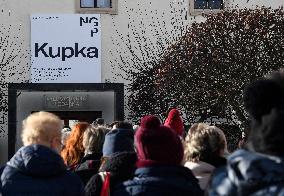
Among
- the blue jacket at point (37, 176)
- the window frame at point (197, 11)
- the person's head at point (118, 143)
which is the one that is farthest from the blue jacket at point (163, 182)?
the window frame at point (197, 11)

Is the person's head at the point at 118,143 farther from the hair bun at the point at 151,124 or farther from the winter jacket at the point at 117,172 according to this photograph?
the hair bun at the point at 151,124

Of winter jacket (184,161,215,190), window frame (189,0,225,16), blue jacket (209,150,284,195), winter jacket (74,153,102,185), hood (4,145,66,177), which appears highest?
window frame (189,0,225,16)

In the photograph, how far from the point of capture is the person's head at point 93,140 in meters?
6.38

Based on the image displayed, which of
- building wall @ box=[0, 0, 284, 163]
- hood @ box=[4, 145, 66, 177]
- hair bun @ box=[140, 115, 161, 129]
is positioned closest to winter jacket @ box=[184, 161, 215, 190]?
hair bun @ box=[140, 115, 161, 129]

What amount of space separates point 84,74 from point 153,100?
123 inches

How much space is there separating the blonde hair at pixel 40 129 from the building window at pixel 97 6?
949 inches

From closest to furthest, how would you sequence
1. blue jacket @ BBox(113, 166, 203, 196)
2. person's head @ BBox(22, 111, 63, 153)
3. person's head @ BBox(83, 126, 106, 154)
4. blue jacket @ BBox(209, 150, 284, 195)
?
blue jacket @ BBox(209, 150, 284, 195) < blue jacket @ BBox(113, 166, 203, 196) < person's head @ BBox(22, 111, 63, 153) < person's head @ BBox(83, 126, 106, 154)

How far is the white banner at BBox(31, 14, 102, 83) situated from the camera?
2770 centimetres

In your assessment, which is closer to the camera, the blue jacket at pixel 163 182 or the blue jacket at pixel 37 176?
the blue jacket at pixel 163 182

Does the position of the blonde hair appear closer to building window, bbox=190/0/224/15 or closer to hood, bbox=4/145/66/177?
hood, bbox=4/145/66/177

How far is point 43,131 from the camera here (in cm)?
454

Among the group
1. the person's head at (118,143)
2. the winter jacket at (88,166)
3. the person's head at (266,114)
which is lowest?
the winter jacket at (88,166)

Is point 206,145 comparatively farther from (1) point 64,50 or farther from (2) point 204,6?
(2) point 204,6

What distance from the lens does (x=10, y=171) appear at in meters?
4.39
